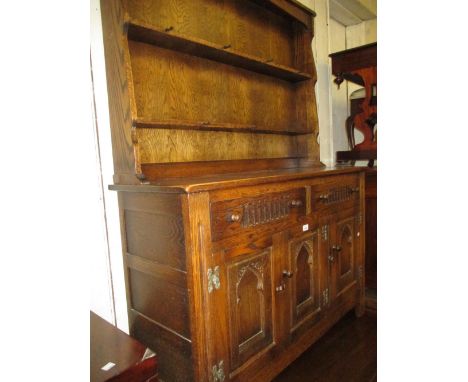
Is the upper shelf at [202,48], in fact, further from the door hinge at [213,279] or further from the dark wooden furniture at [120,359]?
the dark wooden furniture at [120,359]

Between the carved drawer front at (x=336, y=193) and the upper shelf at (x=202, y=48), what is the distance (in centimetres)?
79

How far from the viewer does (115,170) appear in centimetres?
146

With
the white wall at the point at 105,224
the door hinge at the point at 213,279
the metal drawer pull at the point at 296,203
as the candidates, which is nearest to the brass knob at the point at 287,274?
the metal drawer pull at the point at 296,203

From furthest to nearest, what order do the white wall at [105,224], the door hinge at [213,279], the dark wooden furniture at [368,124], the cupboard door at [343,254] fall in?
the dark wooden furniture at [368,124], the cupboard door at [343,254], the white wall at [105,224], the door hinge at [213,279]

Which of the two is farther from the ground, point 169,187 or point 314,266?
point 169,187

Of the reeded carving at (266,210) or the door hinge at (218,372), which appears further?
the reeded carving at (266,210)

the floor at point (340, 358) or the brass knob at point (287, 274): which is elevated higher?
the brass knob at point (287, 274)

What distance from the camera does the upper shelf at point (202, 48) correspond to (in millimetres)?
1360
